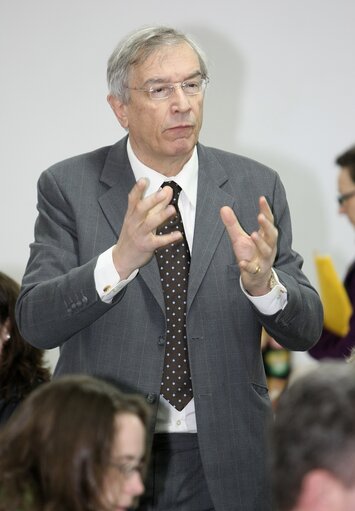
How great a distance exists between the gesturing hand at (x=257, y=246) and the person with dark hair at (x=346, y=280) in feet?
3.06

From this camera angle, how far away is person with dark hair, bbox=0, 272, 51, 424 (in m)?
3.58

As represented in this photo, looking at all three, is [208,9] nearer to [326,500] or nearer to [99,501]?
[99,501]

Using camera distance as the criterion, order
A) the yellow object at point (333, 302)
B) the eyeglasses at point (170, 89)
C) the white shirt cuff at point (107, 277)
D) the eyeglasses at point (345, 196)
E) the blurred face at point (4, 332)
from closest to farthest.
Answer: the white shirt cuff at point (107, 277) < the eyeglasses at point (170, 89) < the eyeglasses at point (345, 196) < the blurred face at point (4, 332) < the yellow object at point (333, 302)

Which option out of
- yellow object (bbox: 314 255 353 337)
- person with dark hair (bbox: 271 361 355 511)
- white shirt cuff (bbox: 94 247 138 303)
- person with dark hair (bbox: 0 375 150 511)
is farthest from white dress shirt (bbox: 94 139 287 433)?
yellow object (bbox: 314 255 353 337)

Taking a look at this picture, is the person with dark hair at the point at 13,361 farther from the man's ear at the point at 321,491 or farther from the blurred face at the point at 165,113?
the man's ear at the point at 321,491

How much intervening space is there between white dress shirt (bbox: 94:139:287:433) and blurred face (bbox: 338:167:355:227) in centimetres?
69

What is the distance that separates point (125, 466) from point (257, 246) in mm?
666

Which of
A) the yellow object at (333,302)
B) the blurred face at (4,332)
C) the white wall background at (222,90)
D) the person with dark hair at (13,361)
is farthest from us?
the white wall background at (222,90)

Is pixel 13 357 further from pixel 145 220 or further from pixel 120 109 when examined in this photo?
pixel 145 220

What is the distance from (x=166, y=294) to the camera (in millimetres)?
2707

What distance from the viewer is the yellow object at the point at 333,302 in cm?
399

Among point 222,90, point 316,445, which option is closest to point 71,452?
point 316,445

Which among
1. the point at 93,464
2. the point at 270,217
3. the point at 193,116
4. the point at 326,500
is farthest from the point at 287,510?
the point at 193,116

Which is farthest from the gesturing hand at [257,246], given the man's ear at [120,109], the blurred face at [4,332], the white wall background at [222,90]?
the white wall background at [222,90]
